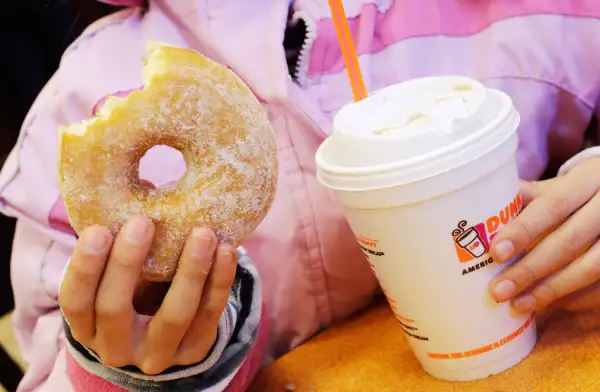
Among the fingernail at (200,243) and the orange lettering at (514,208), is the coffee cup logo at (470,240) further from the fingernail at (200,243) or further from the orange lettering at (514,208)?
the fingernail at (200,243)

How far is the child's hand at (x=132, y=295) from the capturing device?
52 centimetres

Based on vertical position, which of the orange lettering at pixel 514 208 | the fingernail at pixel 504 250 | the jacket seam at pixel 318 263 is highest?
the orange lettering at pixel 514 208

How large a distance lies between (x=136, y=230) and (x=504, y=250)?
13.0 inches

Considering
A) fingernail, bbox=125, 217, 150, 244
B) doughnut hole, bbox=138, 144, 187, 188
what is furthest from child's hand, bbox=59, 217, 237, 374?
doughnut hole, bbox=138, 144, 187, 188

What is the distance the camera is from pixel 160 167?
0.80 metres

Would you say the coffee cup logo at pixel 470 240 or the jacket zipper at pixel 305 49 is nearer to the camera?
the coffee cup logo at pixel 470 240

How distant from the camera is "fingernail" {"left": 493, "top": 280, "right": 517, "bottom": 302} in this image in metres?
0.60

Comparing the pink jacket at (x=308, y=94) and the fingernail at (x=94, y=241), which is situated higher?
the fingernail at (x=94, y=241)

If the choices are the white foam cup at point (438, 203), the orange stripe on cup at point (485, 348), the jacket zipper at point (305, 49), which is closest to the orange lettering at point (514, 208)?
the white foam cup at point (438, 203)

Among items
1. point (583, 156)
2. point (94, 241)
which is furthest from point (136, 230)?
point (583, 156)

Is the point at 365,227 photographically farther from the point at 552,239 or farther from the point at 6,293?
the point at 6,293

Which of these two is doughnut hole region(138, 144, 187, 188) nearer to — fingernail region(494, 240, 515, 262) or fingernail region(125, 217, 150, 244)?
fingernail region(125, 217, 150, 244)

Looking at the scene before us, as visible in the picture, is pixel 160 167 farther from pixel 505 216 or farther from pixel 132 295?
pixel 505 216

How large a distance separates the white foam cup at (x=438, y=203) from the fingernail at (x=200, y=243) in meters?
0.13
